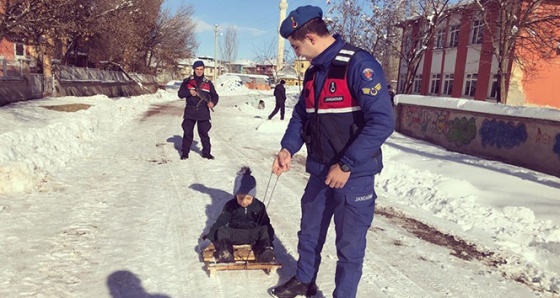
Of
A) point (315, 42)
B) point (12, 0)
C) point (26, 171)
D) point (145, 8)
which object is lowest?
point (26, 171)

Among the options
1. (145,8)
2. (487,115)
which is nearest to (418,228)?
(487,115)

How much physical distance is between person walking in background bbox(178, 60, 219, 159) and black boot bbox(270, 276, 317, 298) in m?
5.24

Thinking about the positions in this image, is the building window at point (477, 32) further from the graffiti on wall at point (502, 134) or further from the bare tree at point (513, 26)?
the graffiti on wall at point (502, 134)

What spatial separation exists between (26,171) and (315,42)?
15.7ft

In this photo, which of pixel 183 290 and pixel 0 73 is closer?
pixel 183 290

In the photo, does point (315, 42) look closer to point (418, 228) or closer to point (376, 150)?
point (376, 150)

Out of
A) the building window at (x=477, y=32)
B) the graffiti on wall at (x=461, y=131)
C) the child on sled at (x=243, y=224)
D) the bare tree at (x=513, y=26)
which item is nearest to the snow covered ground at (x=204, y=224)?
the child on sled at (x=243, y=224)

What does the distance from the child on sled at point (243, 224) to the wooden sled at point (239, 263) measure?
Result: 57 mm

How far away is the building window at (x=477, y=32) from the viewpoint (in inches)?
913

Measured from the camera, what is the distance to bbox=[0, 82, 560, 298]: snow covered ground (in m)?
3.20

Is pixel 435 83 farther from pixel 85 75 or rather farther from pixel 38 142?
pixel 38 142

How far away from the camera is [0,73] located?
1323cm

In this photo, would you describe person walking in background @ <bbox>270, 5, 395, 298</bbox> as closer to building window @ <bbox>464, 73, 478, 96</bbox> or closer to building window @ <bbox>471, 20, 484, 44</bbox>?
building window @ <bbox>471, 20, 484, 44</bbox>

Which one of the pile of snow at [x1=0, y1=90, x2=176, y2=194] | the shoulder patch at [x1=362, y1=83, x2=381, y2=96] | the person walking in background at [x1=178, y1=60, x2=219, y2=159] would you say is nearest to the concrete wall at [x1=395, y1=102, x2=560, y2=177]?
the person walking in background at [x1=178, y1=60, x2=219, y2=159]
